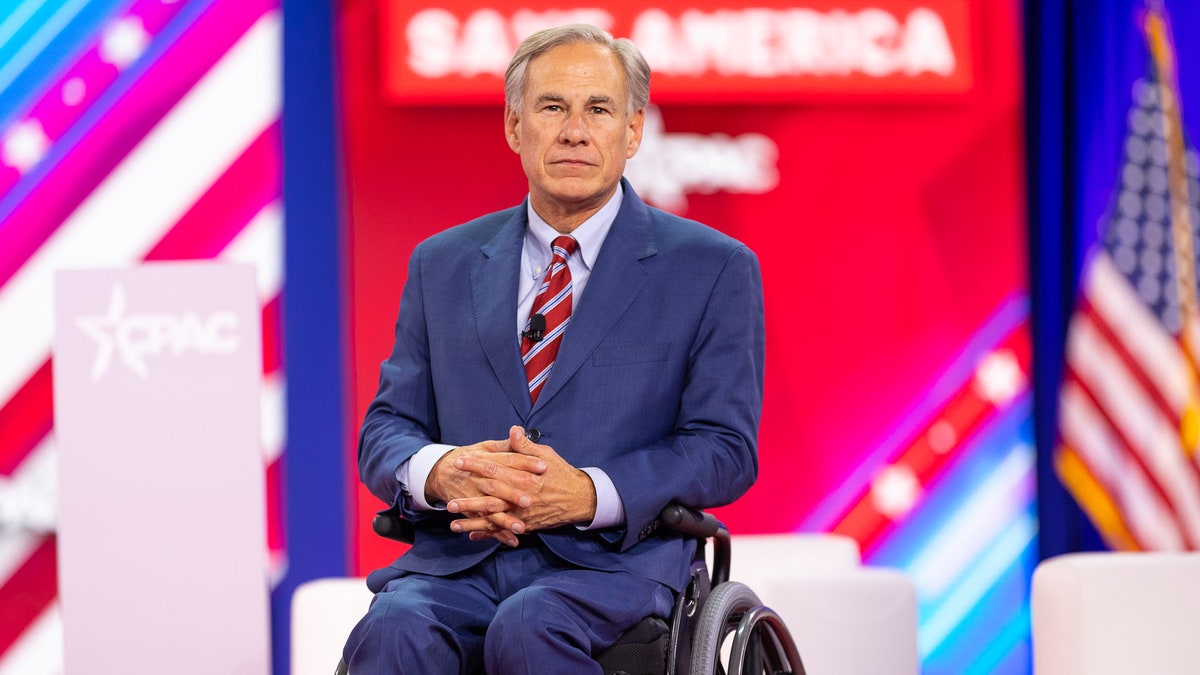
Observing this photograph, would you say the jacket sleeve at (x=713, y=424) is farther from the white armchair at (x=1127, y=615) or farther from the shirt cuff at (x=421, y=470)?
the white armchair at (x=1127, y=615)

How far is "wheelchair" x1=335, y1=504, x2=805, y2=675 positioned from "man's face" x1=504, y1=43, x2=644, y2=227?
1.94 feet

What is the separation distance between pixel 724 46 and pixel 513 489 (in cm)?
259

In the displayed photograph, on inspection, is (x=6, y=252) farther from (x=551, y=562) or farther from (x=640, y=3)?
(x=551, y=562)

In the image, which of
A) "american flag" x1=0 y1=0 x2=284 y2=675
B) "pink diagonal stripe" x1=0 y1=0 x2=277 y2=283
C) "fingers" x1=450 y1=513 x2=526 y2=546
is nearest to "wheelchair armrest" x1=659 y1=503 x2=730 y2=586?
"fingers" x1=450 y1=513 x2=526 y2=546

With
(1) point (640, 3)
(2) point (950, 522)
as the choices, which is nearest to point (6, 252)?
(1) point (640, 3)

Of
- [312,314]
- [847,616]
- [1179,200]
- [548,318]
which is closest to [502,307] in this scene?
[548,318]

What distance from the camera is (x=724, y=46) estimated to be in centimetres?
429

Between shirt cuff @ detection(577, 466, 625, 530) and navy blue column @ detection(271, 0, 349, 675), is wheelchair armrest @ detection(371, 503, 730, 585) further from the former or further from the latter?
navy blue column @ detection(271, 0, 349, 675)

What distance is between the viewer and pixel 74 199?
4191 millimetres

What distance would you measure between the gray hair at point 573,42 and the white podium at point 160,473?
71.0 inches

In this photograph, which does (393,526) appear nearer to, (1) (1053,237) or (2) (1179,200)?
(1) (1053,237)

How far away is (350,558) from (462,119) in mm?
1432

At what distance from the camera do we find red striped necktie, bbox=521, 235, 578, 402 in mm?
2252

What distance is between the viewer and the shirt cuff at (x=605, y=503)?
6.84 ft
